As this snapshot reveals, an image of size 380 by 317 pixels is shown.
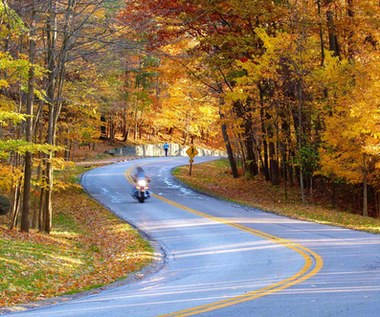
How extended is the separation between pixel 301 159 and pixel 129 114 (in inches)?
1522

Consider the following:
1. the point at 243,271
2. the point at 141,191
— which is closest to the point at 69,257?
the point at 243,271

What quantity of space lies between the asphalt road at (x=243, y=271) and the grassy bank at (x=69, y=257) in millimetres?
826

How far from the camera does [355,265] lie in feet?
37.0

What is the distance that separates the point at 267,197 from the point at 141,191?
29.6 feet

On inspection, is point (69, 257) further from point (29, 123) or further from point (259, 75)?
point (259, 75)

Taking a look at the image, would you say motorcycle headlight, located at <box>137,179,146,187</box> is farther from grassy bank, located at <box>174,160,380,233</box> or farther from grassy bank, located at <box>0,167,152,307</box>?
grassy bank, located at <box>174,160,380,233</box>

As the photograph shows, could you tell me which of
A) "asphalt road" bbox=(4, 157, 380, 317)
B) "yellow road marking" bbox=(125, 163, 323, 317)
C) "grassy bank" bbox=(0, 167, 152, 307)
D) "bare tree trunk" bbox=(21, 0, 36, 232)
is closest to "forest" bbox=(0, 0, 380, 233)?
"bare tree trunk" bbox=(21, 0, 36, 232)

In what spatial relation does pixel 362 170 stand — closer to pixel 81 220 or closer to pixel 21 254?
pixel 81 220

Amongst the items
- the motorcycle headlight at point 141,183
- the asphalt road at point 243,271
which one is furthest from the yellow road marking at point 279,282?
the motorcycle headlight at point 141,183

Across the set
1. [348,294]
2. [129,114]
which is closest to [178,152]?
[129,114]

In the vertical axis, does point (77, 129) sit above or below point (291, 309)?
above

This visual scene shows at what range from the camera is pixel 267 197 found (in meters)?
30.7

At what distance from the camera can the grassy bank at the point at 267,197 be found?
21.8 m

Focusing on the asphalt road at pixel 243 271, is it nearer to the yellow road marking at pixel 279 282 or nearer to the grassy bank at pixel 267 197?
the yellow road marking at pixel 279 282
